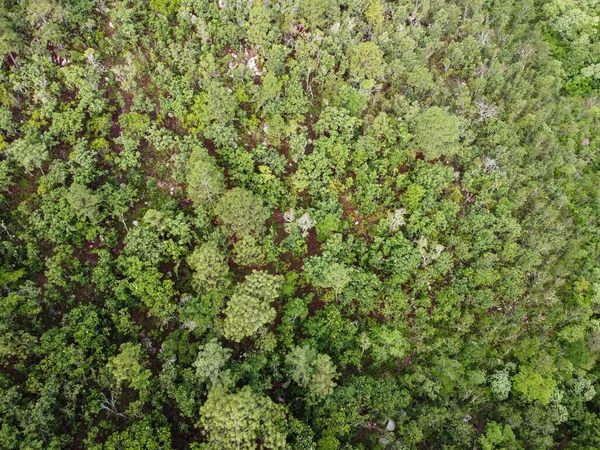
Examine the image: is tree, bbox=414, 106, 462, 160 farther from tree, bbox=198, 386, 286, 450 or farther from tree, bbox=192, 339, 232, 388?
tree, bbox=198, 386, 286, 450

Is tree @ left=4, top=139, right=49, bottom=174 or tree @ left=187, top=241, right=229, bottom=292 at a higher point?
tree @ left=4, top=139, right=49, bottom=174

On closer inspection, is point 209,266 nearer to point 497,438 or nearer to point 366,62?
point 366,62

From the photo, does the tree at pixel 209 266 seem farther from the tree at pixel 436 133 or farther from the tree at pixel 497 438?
the tree at pixel 497 438

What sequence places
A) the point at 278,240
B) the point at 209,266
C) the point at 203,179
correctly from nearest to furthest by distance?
the point at 209,266
the point at 203,179
the point at 278,240

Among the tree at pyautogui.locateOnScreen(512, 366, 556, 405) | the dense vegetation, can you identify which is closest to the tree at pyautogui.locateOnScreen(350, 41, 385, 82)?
the dense vegetation

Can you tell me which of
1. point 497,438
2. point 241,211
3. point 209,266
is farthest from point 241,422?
point 497,438

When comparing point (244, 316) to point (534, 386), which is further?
point (534, 386)

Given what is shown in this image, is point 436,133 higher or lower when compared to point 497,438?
higher
